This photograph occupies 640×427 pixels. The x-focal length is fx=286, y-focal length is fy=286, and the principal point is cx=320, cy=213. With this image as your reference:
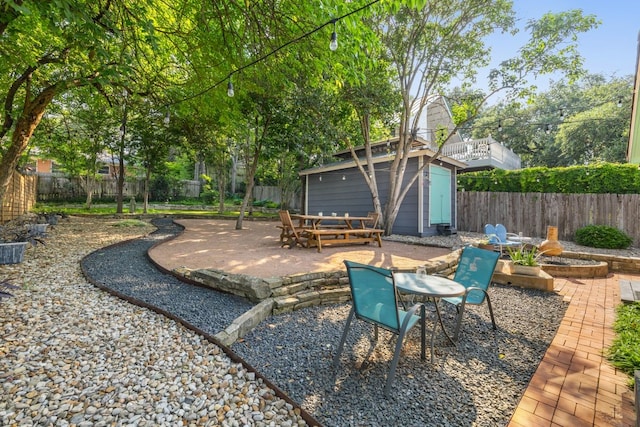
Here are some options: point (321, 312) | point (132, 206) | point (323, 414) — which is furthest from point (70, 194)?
point (323, 414)

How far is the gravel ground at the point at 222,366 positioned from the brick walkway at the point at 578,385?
13 centimetres

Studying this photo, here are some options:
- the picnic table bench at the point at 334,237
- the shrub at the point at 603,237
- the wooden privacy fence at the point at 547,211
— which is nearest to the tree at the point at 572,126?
the wooden privacy fence at the point at 547,211

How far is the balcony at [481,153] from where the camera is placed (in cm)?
1431

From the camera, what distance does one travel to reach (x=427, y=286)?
275 centimetres

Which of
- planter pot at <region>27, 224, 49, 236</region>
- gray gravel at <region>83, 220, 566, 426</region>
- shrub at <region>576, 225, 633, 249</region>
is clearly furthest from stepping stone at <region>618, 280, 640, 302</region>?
planter pot at <region>27, 224, 49, 236</region>

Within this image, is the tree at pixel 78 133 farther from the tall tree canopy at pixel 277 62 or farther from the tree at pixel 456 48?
the tree at pixel 456 48

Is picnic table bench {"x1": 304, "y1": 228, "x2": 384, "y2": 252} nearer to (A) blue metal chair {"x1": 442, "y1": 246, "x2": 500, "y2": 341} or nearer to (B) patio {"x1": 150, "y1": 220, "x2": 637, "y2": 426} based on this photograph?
(B) patio {"x1": 150, "y1": 220, "x2": 637, "y2": 426}

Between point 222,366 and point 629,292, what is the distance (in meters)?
5.31

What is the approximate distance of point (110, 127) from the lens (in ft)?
43.5

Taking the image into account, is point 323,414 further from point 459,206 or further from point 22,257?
point 459,206

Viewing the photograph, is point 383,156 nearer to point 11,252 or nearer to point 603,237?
point 603,237

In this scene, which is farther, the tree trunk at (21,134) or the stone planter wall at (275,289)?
the tree trunk at (21,134)

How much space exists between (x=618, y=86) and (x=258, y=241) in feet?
91.0

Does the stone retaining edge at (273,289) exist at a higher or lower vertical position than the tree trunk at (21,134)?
lower
